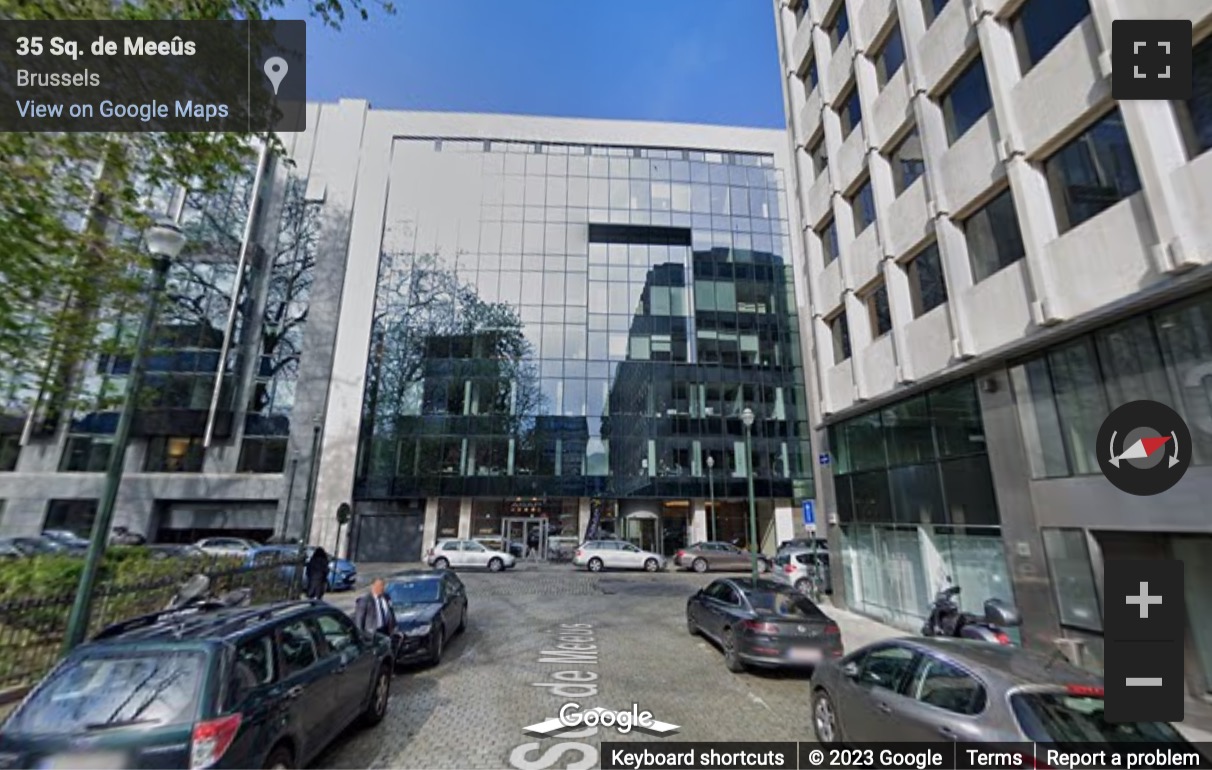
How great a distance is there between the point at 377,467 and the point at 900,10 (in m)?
30.8

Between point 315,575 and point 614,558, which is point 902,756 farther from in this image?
point 614,558

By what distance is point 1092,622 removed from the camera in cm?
787

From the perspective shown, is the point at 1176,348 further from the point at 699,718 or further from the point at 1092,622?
the point at 699,718

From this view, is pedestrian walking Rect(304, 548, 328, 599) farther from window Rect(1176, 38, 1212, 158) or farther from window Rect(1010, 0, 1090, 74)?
window Rect(1010, 0, 1090, 74)

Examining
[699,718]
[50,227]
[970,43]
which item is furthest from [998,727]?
[50,227]

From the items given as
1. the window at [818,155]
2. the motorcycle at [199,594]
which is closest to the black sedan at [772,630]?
the motorcycle at [199,594]

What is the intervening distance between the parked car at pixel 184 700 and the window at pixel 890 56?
1750 centimetres

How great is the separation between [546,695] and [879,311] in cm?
1275

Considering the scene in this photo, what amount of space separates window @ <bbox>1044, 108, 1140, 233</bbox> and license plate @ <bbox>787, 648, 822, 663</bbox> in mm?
8503

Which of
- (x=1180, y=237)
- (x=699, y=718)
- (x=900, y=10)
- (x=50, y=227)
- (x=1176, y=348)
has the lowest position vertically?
(x=699, y=718)

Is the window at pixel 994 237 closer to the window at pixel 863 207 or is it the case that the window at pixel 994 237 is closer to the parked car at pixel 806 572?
the window at pixel 863 207

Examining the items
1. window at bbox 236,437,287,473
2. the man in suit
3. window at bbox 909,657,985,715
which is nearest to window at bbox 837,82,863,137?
window at bbox 909,657,985,715

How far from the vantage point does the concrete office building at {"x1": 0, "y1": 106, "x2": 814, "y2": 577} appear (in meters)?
28.5

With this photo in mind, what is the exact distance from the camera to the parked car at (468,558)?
24.0 metres
